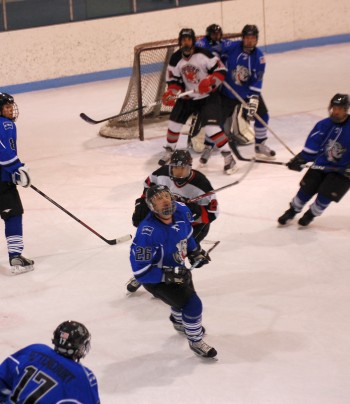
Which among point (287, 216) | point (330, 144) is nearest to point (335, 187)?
point (330, 144)

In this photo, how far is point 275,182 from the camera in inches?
246

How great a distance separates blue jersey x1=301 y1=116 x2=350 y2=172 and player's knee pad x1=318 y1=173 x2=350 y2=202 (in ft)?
0.24

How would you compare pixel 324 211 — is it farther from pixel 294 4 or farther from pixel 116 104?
pixel 294 4

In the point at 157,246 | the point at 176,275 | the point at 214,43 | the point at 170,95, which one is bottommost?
the point at 176,275

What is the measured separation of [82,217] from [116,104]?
3030mm

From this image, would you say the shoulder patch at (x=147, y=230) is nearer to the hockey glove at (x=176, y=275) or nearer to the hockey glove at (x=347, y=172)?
the hockey glove at (x=176, y=275)

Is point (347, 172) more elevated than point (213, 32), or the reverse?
point (213, 32)

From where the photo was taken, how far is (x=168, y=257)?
3.79m

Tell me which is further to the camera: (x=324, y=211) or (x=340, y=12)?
(x=340, y=12)

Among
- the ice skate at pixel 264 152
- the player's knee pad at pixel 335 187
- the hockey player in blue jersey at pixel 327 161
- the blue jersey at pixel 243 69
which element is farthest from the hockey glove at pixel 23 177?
the ice skate at pixel 264 152

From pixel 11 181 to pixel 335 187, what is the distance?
5.88ft

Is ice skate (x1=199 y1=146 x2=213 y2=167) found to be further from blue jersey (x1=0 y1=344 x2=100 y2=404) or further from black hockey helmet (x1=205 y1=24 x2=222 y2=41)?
blue jersey (x1=0 y1=344 x2=100 y2=404)

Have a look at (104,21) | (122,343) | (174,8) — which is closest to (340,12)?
(174,8)

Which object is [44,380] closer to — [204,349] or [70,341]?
[70,341]
